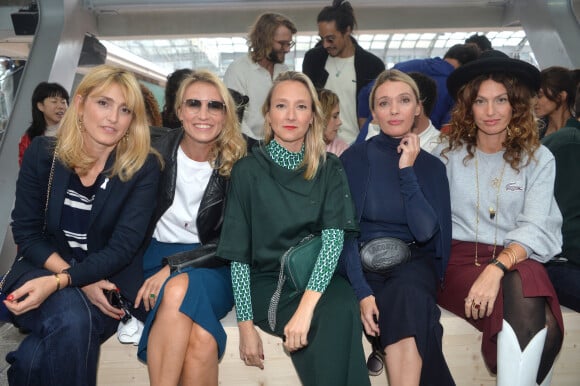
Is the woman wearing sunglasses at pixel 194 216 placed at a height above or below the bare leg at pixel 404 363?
above

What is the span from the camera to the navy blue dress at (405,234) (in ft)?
7.79

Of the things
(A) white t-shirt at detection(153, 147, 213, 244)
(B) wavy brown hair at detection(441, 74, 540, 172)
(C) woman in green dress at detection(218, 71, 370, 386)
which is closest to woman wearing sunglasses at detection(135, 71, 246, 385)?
(A) white t-shirt at detection(153, 147, 213, 244)

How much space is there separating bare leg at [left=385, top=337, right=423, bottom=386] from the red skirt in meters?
0.39

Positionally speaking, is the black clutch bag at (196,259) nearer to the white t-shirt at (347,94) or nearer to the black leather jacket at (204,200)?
the black leather jacket at (204,200)

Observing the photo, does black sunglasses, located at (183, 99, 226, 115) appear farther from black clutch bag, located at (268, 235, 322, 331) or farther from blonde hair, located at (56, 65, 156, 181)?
black clutch bag, located at (268, 235, 322, 331)

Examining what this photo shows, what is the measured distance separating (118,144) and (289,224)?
908mm

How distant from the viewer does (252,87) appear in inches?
170

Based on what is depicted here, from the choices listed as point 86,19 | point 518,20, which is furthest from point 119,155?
point 518,20

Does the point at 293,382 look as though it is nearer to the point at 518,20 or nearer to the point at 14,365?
the point at 14,365

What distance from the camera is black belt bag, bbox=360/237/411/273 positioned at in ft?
8.41

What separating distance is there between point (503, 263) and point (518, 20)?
5.54 meters

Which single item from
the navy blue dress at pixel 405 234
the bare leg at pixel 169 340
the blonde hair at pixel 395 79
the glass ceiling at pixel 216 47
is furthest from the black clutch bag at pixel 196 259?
the glass ceiling at pixel 216 47

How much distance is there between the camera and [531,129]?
8.98 feet

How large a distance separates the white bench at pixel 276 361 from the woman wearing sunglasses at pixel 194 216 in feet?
0.82
